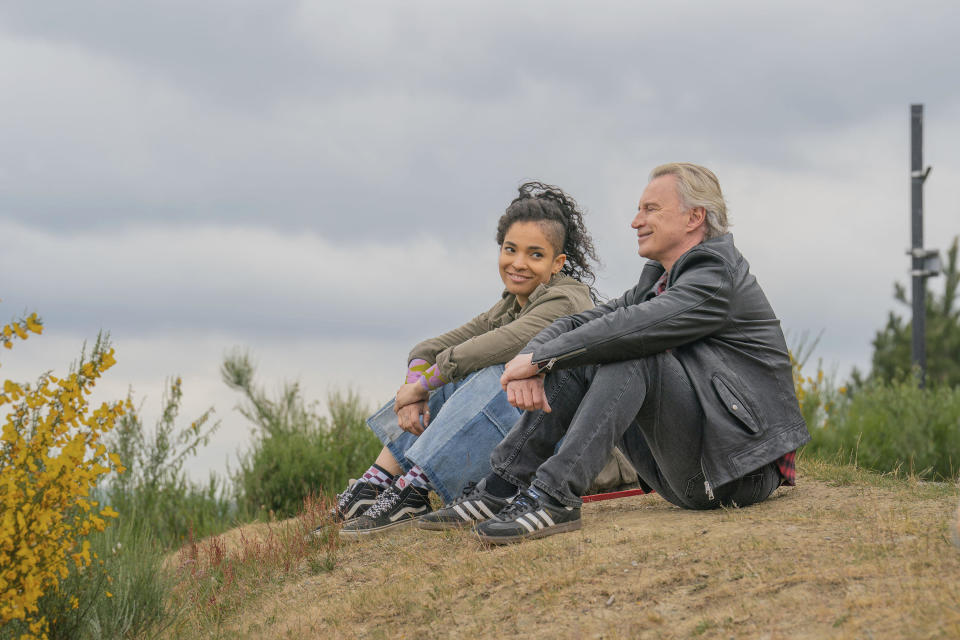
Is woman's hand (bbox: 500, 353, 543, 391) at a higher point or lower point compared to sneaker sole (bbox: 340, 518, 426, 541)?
higher

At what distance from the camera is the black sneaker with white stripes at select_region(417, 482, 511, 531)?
4.64 meters

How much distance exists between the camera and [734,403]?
4.02 m

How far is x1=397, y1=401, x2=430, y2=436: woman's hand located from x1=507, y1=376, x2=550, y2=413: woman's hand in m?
1.20

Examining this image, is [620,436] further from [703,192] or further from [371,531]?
[371,531]

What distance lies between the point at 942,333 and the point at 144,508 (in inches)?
740

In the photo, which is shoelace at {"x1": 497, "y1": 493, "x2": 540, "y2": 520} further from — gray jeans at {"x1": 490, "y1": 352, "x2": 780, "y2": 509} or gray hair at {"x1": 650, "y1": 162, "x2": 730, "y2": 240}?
gray hair at {"x1": 650, "y1": 162, "x2": 730, "y2": 240}

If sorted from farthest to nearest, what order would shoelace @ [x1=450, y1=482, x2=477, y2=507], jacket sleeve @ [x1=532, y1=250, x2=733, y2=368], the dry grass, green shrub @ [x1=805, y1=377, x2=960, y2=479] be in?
green shrub @ [x1=805, y1=377, x2=960, y2=479] < shoelace @ [x1=450, y1=482, x2=477, y2=507] < jacket sleeve @ [x1=532, y1=250, x2=733, y2=368] < the dry grass

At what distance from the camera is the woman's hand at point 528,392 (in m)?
4.11

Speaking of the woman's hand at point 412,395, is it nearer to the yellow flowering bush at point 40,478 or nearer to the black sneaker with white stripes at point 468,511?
the black sneaker with white stripes at point 468,511

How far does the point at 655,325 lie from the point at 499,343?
120cm

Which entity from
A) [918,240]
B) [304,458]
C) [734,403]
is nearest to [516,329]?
[734,403]

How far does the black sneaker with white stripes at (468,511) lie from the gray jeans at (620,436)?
0.91 feet

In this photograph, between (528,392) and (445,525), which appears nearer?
(528,392)

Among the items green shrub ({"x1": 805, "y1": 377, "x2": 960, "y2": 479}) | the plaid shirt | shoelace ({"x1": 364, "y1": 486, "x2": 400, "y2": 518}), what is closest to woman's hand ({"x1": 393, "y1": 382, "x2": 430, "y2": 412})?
shoelace ({"x1": 364, "y1": 486, "x2": 400, "y2": 518})
